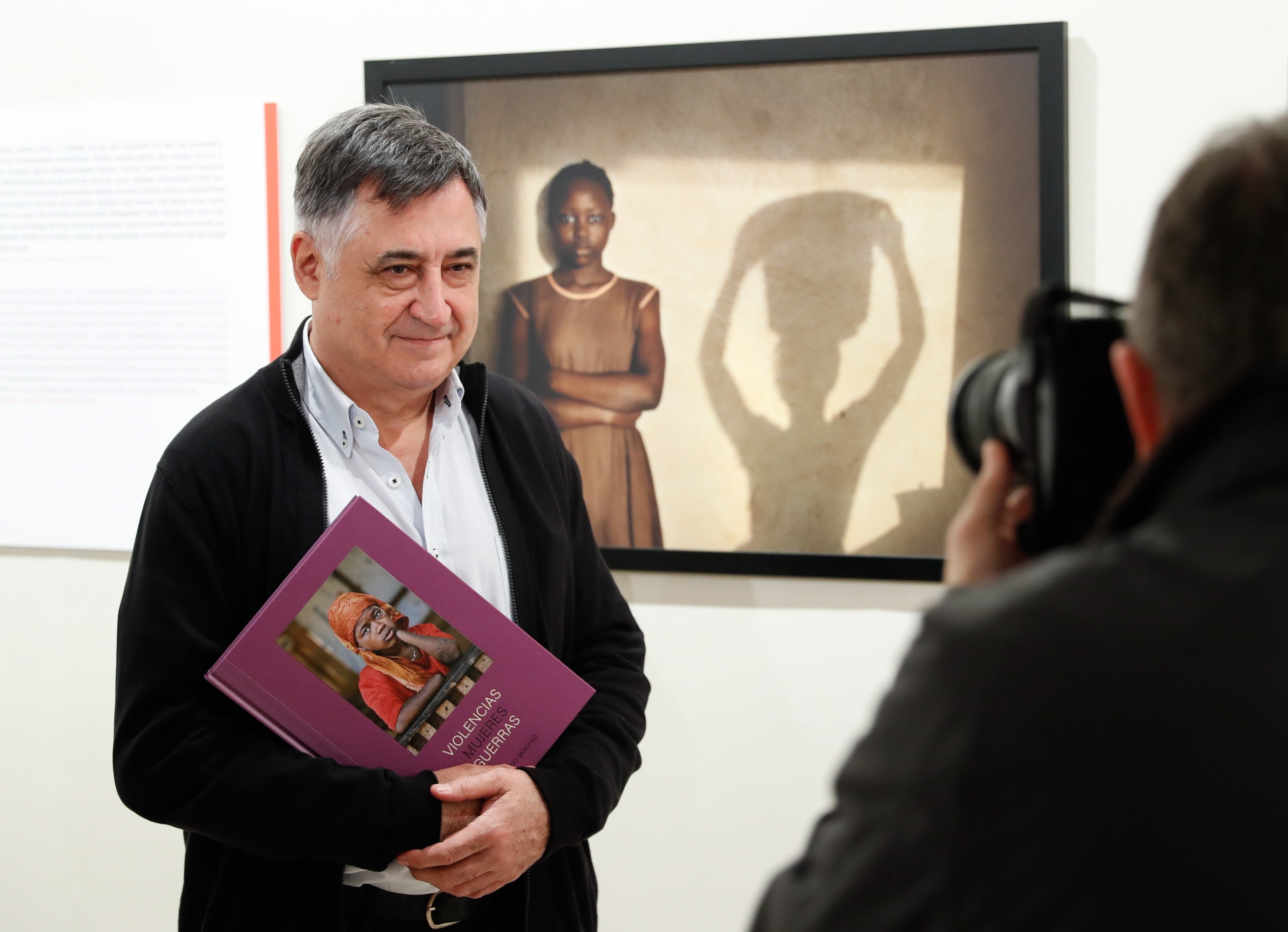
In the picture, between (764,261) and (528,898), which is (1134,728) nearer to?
(528,898)

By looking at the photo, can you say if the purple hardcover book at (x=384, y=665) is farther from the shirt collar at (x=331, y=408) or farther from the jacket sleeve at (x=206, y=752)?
the shirt collar at (x=331, y=408)

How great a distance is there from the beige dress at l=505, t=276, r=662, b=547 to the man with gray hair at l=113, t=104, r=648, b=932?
1.69ft

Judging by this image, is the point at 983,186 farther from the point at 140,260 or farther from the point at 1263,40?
the point at 140,260

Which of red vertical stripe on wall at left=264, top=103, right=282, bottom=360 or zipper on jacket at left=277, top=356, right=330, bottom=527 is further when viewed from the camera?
red vertical stripe on wall at left=264, top=103, right=282, bottom=360

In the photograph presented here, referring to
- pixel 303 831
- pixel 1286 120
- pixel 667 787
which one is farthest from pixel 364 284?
pixel 667 787

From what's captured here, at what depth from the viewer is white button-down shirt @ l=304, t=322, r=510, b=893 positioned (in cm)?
129

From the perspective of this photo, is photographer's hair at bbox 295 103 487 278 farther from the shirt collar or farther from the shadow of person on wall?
the shadow of person on wall

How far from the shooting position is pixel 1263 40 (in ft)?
5.76

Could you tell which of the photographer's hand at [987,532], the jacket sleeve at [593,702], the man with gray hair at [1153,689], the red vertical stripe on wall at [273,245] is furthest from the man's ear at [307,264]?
the man with gray hair at [1153,689]

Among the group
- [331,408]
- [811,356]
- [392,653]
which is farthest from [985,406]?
[811,356]

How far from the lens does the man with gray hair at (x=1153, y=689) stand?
0.45 metres

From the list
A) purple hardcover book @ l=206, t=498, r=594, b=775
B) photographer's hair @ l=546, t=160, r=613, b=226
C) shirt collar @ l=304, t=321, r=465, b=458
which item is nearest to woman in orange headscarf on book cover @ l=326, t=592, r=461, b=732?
purple hardcover book @ l=206, t=498, r=594, b=775

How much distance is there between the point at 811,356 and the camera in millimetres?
1896

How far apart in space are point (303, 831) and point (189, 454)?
430 millimetres
